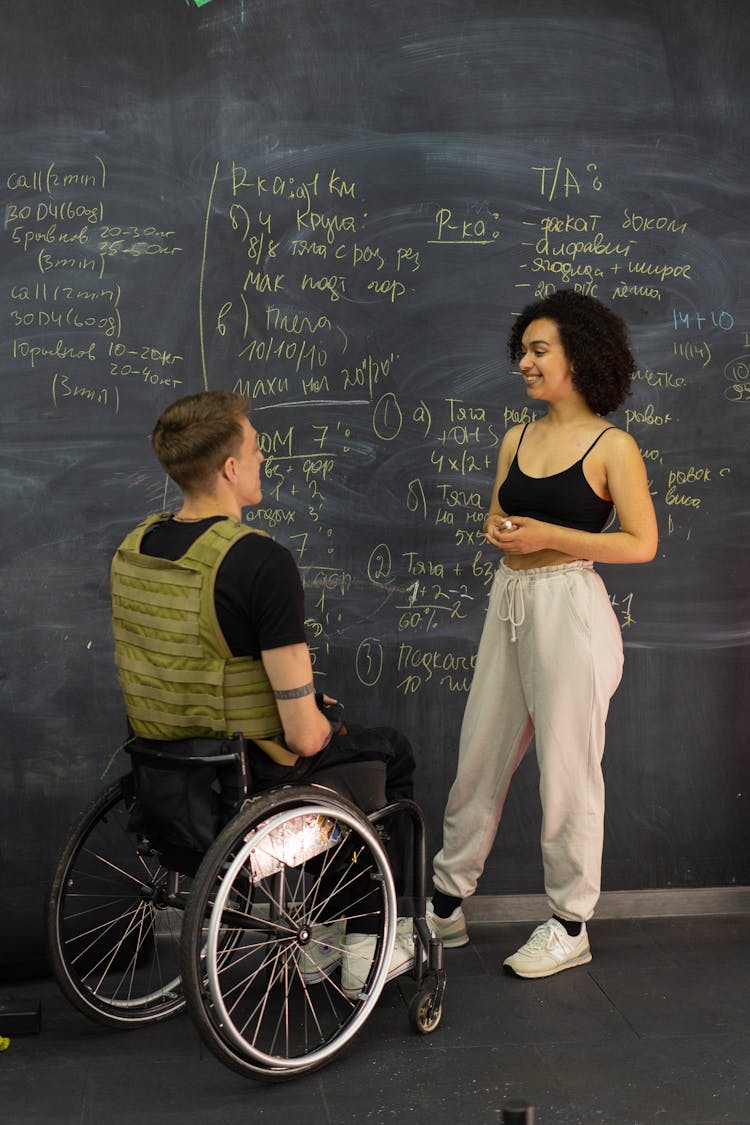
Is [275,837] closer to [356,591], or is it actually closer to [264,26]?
[356,591]

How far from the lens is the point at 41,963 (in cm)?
307

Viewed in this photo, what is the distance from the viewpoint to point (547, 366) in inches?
122

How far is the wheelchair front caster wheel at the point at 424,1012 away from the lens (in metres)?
2.69

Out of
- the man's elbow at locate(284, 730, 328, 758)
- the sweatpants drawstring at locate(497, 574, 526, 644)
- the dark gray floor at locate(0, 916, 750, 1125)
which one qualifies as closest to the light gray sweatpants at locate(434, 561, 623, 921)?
the sweatpants drawstring at locate(497, 574, 526, 644)

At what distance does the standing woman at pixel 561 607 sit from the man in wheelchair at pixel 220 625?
2.12 ft

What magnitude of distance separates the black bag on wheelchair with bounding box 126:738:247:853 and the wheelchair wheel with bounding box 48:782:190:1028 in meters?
0.20

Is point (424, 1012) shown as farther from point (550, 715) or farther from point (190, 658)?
point (190, 658)

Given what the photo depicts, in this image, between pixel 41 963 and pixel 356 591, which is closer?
pixel 41 963

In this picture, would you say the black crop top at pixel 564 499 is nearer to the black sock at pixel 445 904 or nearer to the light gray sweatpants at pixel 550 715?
the light gray sweatpants at pixel 550 715

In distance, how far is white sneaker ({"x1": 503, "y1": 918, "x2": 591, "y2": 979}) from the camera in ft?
10.2

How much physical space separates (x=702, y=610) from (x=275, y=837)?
63.8 inches

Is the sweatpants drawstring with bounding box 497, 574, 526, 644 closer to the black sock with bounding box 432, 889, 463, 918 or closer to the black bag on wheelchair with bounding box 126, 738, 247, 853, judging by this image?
the black sock with bounding box 432, 889, 463, 918

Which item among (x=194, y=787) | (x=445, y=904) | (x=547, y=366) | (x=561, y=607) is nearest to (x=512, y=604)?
(x=561, y=607)

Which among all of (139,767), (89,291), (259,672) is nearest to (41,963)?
(139,767)
